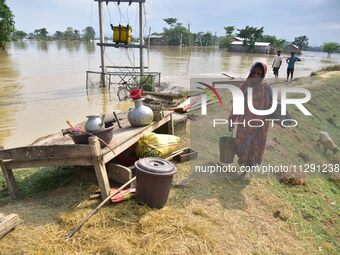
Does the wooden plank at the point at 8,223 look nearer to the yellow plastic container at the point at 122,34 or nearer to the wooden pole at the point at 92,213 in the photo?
the wooden pole at the point at 92,213

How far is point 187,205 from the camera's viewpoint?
3631mm

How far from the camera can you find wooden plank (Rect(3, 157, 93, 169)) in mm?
3371

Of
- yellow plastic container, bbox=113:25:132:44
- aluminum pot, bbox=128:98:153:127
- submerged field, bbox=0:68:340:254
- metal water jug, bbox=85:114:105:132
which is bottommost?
submerged field, bbox=0:68:340:254

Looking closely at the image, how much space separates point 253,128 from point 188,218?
5.92 feet

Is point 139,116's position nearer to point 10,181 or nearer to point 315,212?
point 10,181

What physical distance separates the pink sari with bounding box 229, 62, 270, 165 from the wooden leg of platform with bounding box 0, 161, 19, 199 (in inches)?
127

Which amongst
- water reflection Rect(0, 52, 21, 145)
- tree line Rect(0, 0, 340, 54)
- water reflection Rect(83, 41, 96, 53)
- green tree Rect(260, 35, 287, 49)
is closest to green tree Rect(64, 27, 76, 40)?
tree line Rect(0, 0, 340, 54)

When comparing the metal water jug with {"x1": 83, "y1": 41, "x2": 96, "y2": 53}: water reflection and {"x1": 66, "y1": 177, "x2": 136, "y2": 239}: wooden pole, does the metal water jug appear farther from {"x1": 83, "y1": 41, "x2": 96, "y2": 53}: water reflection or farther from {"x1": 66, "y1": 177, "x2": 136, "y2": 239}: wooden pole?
{"x1": 83, "y1": 41, "x2": 96, "y2": 53}: water reflection

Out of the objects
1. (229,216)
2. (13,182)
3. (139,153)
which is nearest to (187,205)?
(229,216)

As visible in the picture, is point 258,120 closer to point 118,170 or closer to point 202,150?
point 202,150

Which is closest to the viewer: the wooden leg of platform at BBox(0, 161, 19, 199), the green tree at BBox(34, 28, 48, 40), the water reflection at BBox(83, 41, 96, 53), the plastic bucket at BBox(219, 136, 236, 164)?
the wooden leg of platform at BBox(0, 161, 19, 199)

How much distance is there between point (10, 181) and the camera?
3857 millimetres

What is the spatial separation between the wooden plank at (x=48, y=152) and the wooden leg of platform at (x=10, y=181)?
218mm

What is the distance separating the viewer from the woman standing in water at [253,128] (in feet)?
13.6
